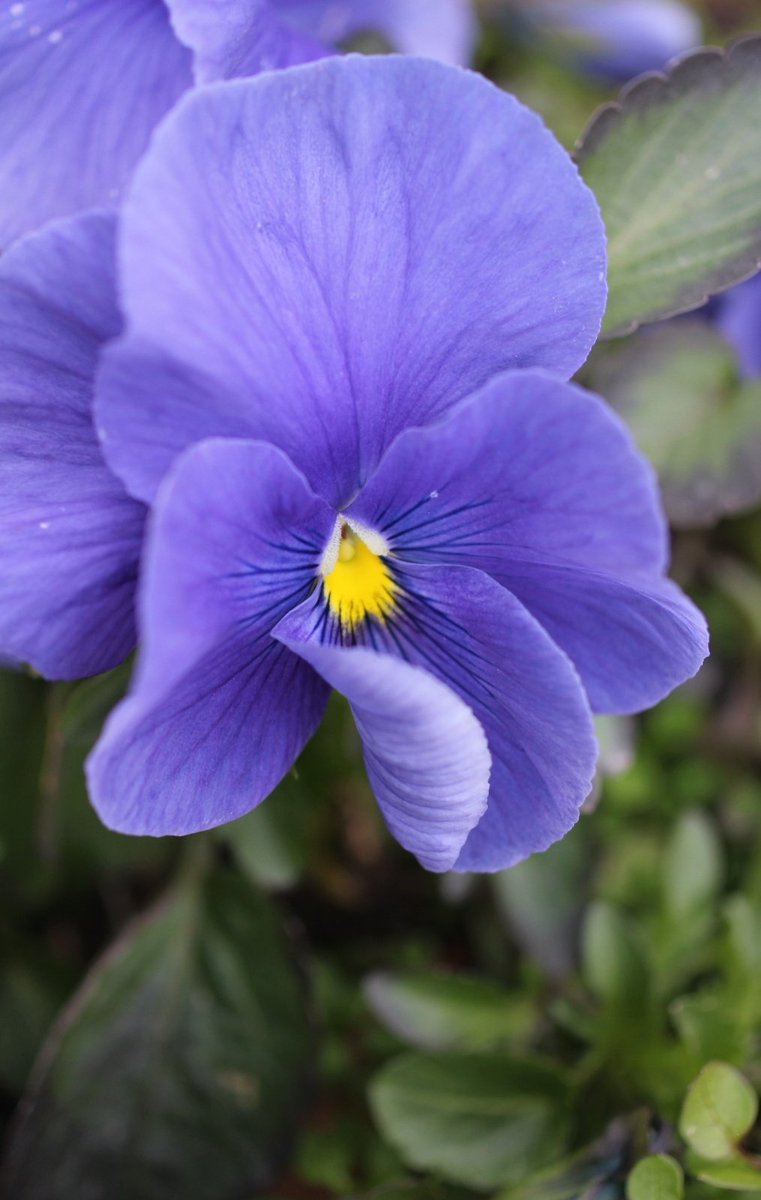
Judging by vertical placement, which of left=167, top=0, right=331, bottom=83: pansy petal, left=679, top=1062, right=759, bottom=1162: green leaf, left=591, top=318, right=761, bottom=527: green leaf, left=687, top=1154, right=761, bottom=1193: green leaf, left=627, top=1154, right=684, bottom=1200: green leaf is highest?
left=167, top=0, right=331, bottom=83: pansy petal

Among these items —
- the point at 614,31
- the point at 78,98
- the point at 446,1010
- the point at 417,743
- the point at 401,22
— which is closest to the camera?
the point at 417,743

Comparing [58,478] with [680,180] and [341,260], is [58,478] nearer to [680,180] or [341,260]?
[341,260]

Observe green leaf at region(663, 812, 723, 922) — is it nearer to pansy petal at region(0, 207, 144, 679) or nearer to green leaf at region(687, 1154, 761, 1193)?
green leaf at region(687, 1154, 761, 1193)

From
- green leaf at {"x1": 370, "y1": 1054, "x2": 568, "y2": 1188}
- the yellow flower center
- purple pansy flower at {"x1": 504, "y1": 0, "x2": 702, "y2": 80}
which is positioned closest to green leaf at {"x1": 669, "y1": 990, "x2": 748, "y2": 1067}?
green leaf at {"x1": 370, "y1": 1054, "x2": 568, "y2": 1188}

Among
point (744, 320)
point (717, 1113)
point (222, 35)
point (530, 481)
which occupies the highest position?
point (222, 35)

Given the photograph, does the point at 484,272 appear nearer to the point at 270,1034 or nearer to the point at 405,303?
the point at 405,303

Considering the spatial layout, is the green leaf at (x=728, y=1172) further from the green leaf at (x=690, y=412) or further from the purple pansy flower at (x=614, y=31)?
the purple pansy flower at (x=614, y=31)

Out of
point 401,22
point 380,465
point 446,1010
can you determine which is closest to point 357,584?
point 380,465
